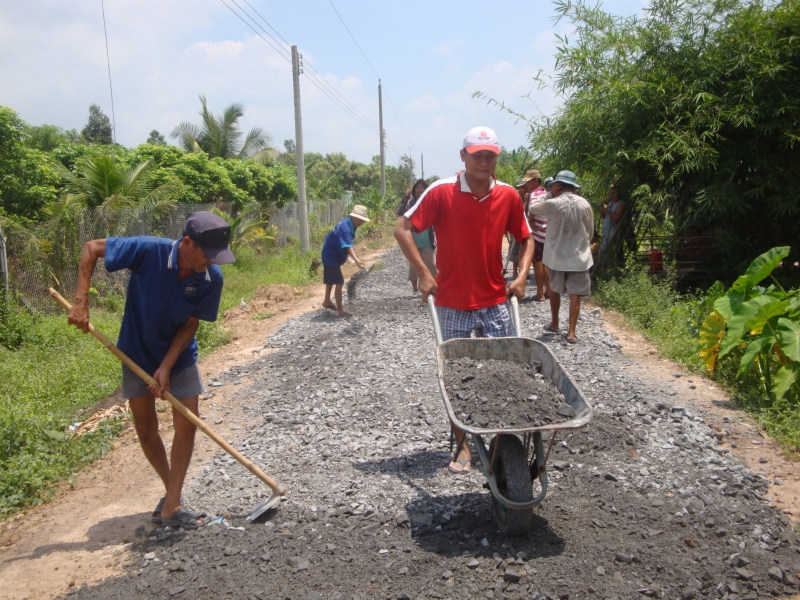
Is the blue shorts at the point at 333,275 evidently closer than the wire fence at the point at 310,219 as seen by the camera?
Yes

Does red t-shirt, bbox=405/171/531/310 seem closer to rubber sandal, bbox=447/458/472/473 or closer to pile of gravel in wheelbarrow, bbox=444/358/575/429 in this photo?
pile of gravel in wheelbarrow, bbox=444/358/575/429

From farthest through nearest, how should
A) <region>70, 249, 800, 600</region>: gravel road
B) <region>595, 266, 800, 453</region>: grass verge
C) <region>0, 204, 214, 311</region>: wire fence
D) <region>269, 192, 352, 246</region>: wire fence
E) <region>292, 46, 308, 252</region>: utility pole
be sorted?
<region>269, 192, 352, 246</region>: wire fence → <region>292, 46, 308, 252</region>: utility pole → <region>0, 204, 214, 311</region>: wire fence → <region>595, 266, 800, 453</region>: grass verge → <region>70, 249, 800, 600</region>: gravel road

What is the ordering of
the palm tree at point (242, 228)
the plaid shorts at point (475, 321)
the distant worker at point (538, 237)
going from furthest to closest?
the palm tree at point (242, 228) < the distant worker at point (538, 237) < the plaid shorts at point (475, 321)

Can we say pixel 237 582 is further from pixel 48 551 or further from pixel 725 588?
pixel 725 588

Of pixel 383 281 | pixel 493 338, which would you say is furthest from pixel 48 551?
pixel 383 281

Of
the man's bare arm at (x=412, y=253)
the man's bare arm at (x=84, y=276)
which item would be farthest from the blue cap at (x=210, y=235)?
the man's bare arm at (x=412, y=253)

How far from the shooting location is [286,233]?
74.6 feet

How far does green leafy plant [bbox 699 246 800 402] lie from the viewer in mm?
5227

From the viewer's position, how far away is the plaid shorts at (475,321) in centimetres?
444

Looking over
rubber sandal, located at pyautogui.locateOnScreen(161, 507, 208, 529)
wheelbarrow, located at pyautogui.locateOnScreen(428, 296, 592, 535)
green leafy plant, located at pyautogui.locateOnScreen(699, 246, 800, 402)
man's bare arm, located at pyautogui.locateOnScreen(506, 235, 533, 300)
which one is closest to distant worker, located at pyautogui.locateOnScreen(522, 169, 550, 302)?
green leafy plant, located at pyautogui.locateOnScreen(699, 246, 800, 402)

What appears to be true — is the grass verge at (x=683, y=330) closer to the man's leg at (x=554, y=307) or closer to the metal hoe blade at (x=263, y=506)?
the man's leg at (x=554, y=307)

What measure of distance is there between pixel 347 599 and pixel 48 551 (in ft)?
6.55

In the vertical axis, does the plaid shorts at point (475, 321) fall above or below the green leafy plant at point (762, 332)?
above

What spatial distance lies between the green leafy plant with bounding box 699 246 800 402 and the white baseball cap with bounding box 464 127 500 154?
9.69ft
